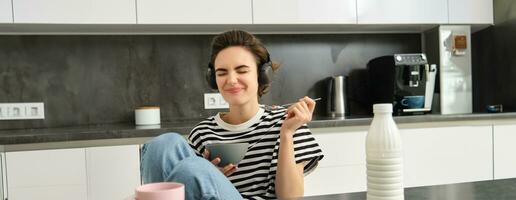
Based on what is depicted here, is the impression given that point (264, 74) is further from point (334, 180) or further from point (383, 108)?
point (334, 180)

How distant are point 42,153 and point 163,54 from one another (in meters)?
0.92

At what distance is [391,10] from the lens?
2.40 m

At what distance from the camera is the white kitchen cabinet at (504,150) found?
2230 mm

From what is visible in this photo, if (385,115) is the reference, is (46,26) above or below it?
above

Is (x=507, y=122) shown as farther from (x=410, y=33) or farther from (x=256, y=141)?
(x=256, y=141)

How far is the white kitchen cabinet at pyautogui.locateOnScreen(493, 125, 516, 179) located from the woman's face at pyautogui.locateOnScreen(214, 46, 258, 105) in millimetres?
1614

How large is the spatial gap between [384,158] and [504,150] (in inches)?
77.2

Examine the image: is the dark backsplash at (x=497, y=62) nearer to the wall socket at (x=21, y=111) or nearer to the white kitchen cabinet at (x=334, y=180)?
the white kitchen cabinet at (x=334, y=180)

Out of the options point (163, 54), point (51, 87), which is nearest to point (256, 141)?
point (163, 54)

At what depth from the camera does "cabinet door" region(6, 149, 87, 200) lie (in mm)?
1772

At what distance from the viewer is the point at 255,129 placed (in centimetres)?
128

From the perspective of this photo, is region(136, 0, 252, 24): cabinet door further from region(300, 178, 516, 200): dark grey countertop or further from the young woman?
region(300, 178, 516, 200): dark grey countertop

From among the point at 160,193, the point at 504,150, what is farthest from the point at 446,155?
the point at 160,193

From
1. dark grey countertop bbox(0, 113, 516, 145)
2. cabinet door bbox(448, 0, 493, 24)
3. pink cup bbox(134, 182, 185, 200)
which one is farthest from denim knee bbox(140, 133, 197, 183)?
cabinet door bbox(448, 0, 493, 24)
